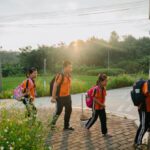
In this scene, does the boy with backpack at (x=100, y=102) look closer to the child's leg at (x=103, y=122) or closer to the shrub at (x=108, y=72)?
the child's leg at (x=103, y=122)

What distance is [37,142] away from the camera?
4.70 metres

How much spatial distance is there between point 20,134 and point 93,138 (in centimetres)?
284

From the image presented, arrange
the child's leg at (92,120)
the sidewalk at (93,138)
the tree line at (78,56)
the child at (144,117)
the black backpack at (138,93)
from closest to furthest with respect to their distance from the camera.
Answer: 1. the black backpack at (138,93)
2. the child at (144,117)
3. the sidewalk at (93,138)
4. the child's leg at (92,120)
5. the tree line at (78,56)

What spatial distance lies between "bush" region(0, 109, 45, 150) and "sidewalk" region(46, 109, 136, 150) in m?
1.65

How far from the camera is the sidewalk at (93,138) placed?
22.2 ft

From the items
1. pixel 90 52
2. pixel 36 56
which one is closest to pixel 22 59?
pixel 36 56

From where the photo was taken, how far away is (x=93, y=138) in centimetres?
743

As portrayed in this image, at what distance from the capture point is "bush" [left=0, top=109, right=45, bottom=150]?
4551mm

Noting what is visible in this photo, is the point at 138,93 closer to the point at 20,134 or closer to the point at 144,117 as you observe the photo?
the point at 144,117

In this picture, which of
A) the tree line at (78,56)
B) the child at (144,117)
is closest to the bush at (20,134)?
the child at (144,117)

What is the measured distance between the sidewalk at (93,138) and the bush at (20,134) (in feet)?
5.42

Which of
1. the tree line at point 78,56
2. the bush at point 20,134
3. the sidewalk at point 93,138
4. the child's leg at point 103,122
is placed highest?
the tree line at point 78,56

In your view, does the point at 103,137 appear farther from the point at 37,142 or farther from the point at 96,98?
the point at 37,142

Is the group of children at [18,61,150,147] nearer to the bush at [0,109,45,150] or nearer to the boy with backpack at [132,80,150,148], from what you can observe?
the boy with backpack at [132,80,150,148]
